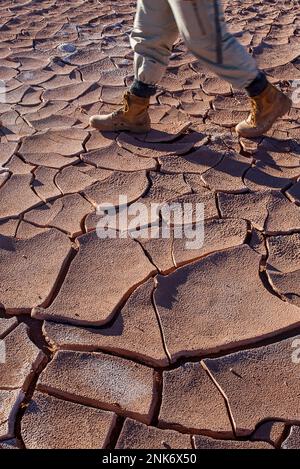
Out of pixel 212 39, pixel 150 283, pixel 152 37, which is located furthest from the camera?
pixel 152 37

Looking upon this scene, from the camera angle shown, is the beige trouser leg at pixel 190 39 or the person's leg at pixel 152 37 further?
the person's leg at pixel 152 37

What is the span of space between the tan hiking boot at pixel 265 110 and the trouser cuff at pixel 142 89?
1.41 feet

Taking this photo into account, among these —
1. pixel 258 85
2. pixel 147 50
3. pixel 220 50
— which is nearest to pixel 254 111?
pixel 258 85

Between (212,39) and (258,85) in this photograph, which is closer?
(212,39)

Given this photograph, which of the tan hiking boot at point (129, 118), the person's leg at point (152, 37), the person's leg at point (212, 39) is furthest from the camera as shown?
the tan hiking boot at point (129, 118)

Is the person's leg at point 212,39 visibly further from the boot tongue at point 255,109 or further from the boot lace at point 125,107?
the boot lace at point 125,107

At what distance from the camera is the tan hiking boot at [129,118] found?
244 cm

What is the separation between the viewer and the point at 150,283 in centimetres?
179

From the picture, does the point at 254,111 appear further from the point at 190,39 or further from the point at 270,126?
the point at 190,39

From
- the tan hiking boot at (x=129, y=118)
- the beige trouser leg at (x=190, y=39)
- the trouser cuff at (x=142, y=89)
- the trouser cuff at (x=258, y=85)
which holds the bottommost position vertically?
the tan hiking boot at (x=129, y=118)

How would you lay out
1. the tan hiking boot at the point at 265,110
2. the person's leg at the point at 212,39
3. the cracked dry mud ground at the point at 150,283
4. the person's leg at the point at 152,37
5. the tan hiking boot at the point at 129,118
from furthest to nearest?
the tan hiking boot at the point at 129,118
the tan hiking boot at the point at 265,110
the person's leg at the point at 152,37
the person's leg at the point at 212,39
the cracked dry mud ground at the point at 150,283

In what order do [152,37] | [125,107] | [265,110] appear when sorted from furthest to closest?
[125,107] < [265,110] < [152,37]

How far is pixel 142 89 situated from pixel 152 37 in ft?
0.78

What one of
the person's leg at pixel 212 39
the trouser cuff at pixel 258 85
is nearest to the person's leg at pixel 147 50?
the person's leg at pixel 212 39
